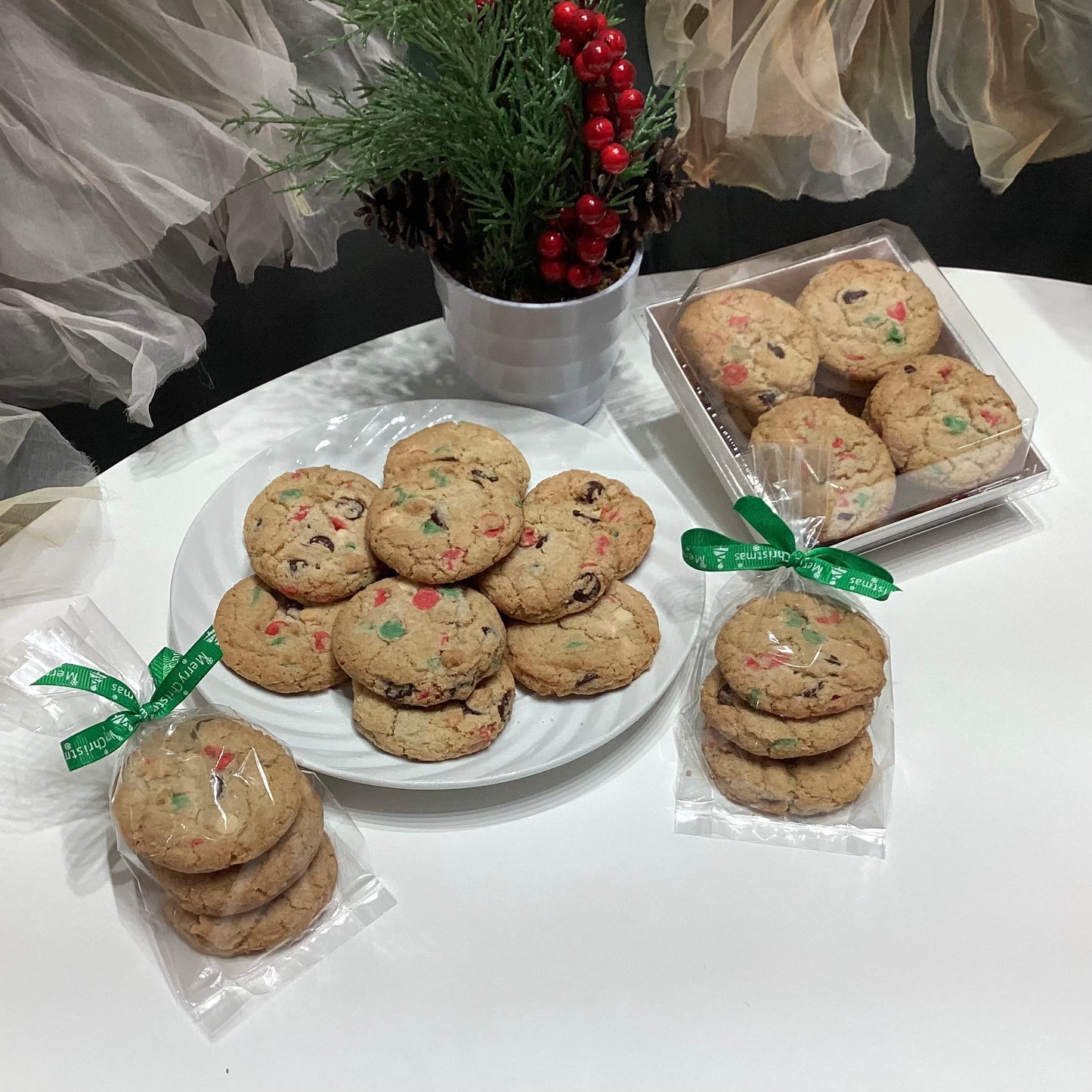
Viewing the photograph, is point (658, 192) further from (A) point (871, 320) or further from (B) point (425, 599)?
(B) point (425, 599)

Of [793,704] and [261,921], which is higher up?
[793,704]

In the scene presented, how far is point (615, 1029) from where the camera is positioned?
87cm

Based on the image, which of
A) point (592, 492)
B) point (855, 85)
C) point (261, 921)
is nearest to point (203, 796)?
point (261, 921)

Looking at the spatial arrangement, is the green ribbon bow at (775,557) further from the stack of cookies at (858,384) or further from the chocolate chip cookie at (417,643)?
the chocolate chip cookie at (417,643)

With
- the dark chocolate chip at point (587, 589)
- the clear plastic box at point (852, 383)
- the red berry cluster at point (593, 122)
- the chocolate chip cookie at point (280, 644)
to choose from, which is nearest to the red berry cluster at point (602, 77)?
the red berry cluster at point (593, 122)

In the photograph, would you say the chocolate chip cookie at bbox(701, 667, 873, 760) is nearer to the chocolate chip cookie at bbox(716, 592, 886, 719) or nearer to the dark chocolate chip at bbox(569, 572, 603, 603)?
the chocolate chip cookie at bbox(716, 592, 886, 719)

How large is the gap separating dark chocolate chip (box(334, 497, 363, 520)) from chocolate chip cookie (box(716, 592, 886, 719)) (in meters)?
0.35

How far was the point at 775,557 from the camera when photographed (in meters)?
0.97

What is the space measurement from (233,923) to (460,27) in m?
0.75

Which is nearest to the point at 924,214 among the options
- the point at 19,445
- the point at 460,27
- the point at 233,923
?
the point at 460,27

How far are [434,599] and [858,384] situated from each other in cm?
52

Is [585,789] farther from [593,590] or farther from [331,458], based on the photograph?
[331,458]

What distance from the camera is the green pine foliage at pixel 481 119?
0.93 m

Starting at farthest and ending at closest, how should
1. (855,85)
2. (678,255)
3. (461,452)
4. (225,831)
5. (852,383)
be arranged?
(678,255), (855,85), (852,383), (461,452), (225,831)
